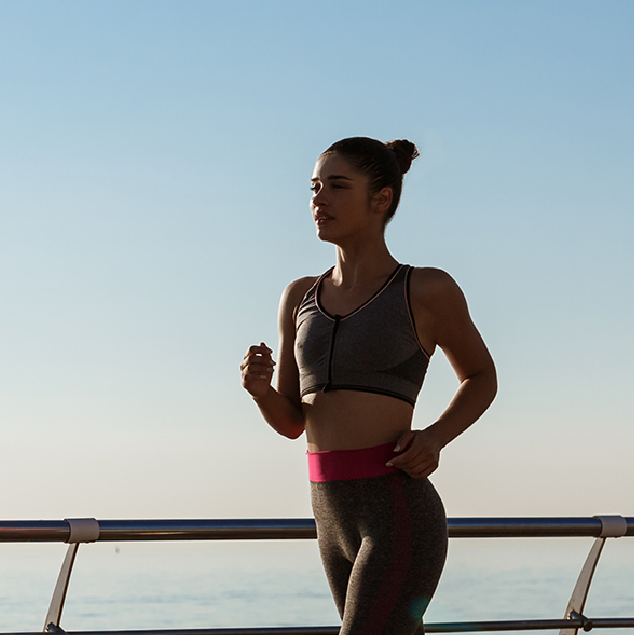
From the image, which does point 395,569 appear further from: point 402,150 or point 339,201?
point 402,150

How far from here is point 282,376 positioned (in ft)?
8.02

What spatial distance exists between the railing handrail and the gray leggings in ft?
1.88

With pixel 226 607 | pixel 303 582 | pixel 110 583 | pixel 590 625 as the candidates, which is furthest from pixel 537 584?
pixel 590 625

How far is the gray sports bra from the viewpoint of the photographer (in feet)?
7.14

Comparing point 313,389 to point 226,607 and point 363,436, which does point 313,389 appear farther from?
point 226,607

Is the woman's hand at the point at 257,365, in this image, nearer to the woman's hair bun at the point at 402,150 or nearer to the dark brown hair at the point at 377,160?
the dark brown hair at the point at 377,160

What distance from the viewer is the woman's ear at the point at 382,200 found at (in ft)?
7.55

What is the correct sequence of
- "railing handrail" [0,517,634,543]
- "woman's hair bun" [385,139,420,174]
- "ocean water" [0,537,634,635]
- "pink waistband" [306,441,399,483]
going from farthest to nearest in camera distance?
1. "ocean water" [0,537,634,635]
2. "railing handrail" [0,517,634,543]
3. "woman's hair bun" [385,139,420,174]
4. "pink waistband" [306,441,399,483]

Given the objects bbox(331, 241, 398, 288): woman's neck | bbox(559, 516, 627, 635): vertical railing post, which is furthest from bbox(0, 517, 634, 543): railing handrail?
bbox(331, 241, 398, 288): woman's neck

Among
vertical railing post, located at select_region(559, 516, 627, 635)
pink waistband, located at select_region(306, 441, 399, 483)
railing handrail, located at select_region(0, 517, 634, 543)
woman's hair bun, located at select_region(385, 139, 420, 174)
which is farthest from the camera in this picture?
vertical railing post, located at select_region(559, 516, 627, 635)

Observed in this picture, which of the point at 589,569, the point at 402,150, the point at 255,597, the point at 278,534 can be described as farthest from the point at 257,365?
the point at 255,597

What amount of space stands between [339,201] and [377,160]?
0.43 ft

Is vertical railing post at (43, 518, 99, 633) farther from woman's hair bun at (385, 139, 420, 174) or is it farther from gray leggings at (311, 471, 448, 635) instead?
woman's hair bun at (385, 139, 420, 174)

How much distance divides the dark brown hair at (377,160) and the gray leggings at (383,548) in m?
0.62
